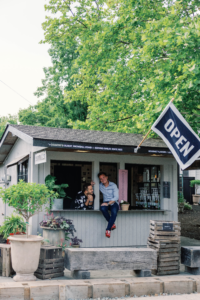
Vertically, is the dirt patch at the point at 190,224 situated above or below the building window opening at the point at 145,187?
below

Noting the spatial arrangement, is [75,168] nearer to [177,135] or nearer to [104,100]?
[104,100]

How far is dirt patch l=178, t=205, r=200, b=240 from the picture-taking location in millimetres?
13498

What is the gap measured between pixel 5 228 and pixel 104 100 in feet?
34.9

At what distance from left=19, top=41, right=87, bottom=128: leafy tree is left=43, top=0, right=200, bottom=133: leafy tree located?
21.8ft

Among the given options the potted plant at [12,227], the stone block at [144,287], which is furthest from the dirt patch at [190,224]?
the potted plant at [12,227]

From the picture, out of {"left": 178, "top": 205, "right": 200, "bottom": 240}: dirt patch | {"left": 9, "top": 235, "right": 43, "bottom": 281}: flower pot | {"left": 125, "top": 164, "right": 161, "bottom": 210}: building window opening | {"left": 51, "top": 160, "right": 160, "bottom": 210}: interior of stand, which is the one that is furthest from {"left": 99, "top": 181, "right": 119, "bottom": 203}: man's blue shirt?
{"left": 178, "top": 205, "right": 200, "bottom": 240}: dirt patch

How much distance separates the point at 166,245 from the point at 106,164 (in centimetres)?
380

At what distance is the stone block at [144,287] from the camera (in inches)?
248

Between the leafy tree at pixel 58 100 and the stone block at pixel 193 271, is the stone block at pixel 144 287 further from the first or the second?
the leafy tree at pixel 58 100

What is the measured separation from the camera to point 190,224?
54.3 ft

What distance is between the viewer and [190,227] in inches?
611

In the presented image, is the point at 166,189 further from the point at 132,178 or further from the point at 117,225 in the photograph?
the point at 132,178

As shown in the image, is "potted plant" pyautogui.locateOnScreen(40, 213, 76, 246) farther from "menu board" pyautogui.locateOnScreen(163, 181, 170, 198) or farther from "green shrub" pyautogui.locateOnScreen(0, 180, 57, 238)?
"menu board" pyautogui.locateOnScreen(163, 181, 170, 198)

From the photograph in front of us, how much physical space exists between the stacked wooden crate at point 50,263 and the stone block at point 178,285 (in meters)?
1.93
